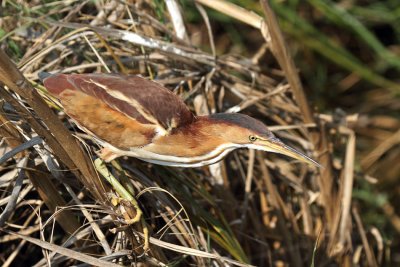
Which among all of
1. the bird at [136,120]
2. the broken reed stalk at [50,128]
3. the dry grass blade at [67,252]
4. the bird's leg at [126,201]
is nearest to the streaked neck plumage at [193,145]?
the bird at [136,120]

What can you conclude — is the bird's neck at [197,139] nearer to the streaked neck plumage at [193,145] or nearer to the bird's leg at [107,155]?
the streaked neck plumage at [193,145]

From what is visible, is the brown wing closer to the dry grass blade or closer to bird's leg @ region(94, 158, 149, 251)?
bird's leg @ region(94, 158, 149, 251)

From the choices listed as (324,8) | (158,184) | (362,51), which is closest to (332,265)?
(158,184)

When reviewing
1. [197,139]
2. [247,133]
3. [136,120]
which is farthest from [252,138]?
[136,120]

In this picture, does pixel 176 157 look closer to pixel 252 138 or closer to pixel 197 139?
pixel 197 139

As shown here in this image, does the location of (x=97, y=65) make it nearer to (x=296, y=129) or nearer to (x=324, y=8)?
(x=296, y=129)

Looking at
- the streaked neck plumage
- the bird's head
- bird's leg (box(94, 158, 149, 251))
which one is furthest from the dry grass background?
the bird's head
